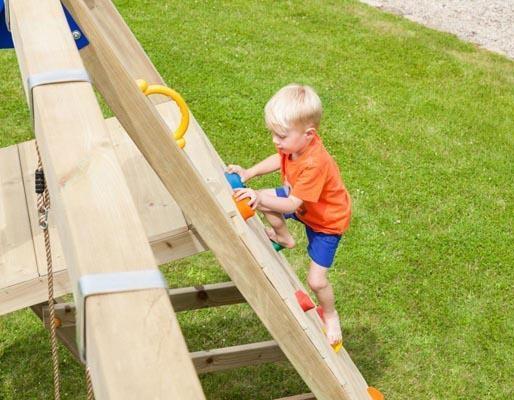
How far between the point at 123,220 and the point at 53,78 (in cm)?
55

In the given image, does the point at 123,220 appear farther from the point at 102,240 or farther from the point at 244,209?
the point at 244,209

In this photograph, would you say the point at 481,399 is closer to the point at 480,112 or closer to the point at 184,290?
the point at 184,290

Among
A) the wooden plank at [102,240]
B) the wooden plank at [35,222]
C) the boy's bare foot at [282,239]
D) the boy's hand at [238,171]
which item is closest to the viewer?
the wooden plank at [102,240]

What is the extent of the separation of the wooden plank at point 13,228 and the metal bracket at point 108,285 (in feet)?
6.49

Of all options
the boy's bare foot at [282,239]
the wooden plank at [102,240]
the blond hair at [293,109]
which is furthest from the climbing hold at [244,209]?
the wooden plank at [102,240]

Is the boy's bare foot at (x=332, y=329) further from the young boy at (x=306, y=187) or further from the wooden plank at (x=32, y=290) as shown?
the wooden plank at (x=32, y=290)

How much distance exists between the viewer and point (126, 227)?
4.79ft

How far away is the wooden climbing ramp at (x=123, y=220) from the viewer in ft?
4.16

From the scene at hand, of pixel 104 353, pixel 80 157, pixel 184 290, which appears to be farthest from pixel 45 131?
pixel 184 290

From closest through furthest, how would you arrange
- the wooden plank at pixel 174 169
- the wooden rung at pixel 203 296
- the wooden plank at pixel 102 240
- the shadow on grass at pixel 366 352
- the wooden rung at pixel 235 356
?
the wooden plank at pixel 102 240
the wooden plank at pixel 174 169
the wooden rung at pixel 235 356
the wooden rung at pixel 203 296
the shadow on grass at pixel 366 352

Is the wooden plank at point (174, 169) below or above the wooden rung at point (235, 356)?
above

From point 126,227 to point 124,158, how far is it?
104 inches

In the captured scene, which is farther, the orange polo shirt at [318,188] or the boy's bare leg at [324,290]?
the boy's bare leg at [324,290]

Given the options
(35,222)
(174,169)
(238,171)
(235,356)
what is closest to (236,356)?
(235,356)
